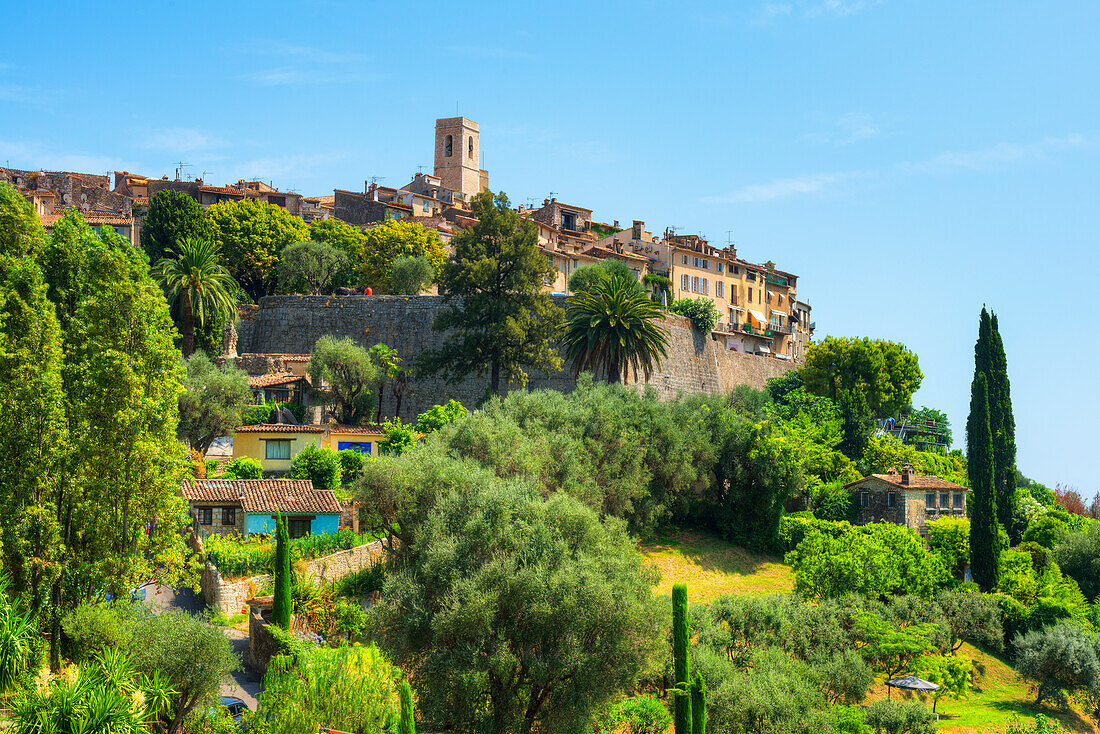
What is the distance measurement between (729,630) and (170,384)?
19754mm

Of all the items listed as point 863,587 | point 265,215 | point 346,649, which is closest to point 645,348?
point 863,587

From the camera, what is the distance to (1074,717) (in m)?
38.7

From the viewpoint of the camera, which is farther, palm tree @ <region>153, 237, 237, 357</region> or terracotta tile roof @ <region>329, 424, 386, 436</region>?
palm tree @ <region>153, 237, 237, 357</region>

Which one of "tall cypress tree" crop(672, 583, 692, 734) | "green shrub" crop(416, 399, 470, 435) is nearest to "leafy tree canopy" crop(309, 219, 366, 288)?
"green shrub" crop(416, 399, 470, 435)

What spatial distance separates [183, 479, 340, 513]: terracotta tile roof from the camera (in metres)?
36.2

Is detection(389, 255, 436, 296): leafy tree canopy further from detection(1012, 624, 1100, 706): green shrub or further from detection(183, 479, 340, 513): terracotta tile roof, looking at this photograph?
detection(1012, 624, 1100, 706): green shrub

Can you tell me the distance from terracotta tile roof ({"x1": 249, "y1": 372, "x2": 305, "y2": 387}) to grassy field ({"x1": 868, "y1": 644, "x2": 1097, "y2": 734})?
3221 cm

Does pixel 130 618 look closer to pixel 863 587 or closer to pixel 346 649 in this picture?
pixel 346 649

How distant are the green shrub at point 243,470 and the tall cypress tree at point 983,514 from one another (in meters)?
32.6

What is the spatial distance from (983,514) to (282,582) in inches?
1327

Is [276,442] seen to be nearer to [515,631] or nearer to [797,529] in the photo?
[515,631]

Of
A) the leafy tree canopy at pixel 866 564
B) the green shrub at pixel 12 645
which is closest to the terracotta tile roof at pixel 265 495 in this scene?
the green shrub at pixel 12 645

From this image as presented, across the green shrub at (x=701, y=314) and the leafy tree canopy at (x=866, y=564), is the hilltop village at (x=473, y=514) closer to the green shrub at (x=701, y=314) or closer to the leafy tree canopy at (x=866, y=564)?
the leafy tree canopy at (x=866, y=564)

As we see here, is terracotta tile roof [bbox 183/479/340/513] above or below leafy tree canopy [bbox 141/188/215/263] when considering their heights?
below
